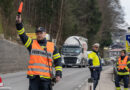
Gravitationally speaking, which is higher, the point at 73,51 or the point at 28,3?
the point at 28,3

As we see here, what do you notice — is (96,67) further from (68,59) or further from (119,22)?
(119,22)

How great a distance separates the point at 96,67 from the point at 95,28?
57.6 metres

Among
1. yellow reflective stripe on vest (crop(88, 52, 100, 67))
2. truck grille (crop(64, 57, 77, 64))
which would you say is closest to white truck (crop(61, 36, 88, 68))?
truck grille (crop(64, 57, 77, 64))

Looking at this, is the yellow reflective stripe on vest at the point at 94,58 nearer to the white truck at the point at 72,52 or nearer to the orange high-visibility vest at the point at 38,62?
the orange high-visibility vest at the point at 38,62

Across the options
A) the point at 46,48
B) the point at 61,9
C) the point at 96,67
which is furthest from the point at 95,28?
the point at 46,48

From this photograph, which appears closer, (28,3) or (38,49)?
(38,49)

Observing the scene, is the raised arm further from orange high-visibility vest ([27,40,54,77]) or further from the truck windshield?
the truck windshield

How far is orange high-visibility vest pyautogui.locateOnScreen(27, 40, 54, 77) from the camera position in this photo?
Answer: 6.29m

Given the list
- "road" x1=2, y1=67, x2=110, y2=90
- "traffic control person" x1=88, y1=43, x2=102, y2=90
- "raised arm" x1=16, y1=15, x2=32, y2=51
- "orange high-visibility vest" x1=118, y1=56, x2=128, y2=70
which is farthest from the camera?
"road" x1=2, y1=67, x2=110, y2=90

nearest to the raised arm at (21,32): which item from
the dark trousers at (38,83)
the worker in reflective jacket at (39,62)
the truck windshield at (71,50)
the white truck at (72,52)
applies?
the worker in reflective jacket at (39,62)

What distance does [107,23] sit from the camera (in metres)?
68.9

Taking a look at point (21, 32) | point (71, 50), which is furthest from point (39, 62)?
point (71, 50)

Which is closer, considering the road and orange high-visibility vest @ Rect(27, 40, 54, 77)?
orange high-visibility vest @ Rect(27, 40, 54, 77)

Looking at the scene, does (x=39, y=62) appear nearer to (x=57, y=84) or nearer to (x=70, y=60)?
(x=57, y=84)
